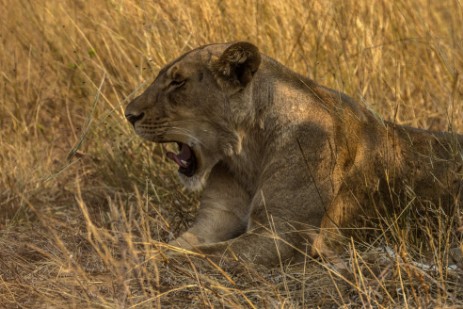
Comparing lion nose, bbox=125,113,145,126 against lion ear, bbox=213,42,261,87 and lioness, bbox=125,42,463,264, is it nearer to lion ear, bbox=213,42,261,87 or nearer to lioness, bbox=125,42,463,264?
lioness, bbox=125,42,463,264

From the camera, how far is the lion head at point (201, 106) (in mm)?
4164

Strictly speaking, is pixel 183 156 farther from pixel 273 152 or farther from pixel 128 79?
pixel 128 79

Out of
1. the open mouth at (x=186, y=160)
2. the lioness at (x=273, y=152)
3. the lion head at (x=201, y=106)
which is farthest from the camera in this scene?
the open mouth at (x=186, y=160)

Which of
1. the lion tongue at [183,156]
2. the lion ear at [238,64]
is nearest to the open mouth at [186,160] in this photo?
the lion tongue at [183,156]

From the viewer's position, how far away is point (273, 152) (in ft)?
13.5

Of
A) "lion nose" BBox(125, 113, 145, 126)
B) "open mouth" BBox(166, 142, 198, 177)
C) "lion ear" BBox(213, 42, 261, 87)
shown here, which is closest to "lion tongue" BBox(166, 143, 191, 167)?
"open mouth" BBox(166, 142, 198, 177)

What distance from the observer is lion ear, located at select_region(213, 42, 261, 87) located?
410 cm

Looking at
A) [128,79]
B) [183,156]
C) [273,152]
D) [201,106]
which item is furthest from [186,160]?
[128,79]

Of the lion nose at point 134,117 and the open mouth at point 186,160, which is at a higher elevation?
the lion nose at point 134,117

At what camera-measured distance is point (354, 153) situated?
414cm

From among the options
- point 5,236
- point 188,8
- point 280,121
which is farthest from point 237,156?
point 188,8

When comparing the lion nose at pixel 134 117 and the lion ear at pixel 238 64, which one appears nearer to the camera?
the lion ear at pixel 238 64

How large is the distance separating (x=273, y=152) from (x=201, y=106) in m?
0.35

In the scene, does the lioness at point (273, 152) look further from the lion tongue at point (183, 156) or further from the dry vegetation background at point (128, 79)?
the dry vegetation background at point (128, 79)
